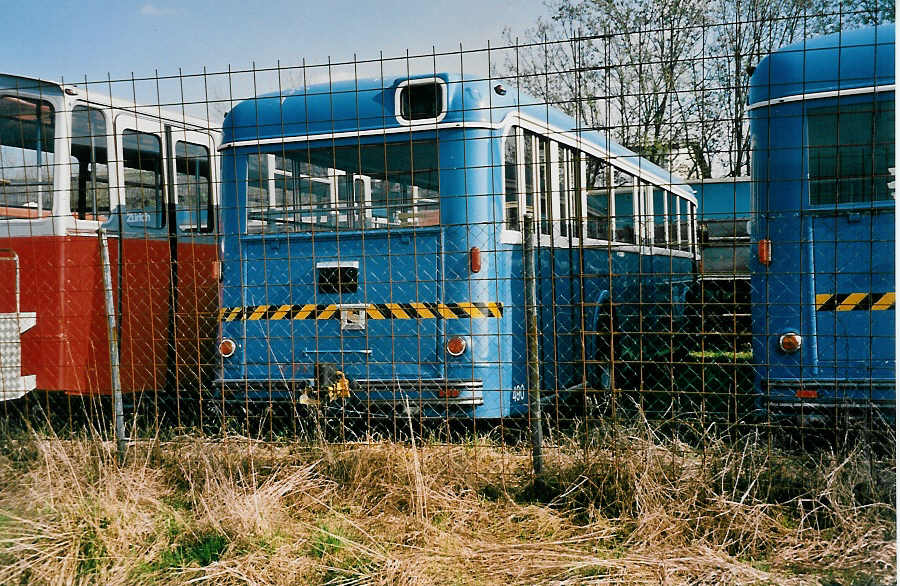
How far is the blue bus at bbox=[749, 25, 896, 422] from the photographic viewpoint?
216 inches

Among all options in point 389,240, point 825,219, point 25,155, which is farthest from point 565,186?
point 25,155


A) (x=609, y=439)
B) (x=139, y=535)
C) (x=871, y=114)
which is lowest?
(x=139, y=535)

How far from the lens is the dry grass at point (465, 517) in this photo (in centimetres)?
425

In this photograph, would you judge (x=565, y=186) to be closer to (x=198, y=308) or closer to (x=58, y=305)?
(x=198, y=308)

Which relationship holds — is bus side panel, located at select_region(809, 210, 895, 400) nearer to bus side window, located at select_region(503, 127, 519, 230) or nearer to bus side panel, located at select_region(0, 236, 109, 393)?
bus side window, located at select_region(503, 127, 519, 230)

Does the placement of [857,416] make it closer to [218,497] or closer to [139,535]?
[218,497]

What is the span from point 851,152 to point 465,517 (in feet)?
11.2

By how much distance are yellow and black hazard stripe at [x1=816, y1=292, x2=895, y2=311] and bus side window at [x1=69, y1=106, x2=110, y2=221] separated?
5.75 m

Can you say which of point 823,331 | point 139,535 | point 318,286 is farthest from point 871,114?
point 139,535

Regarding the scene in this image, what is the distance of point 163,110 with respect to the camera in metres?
8.50

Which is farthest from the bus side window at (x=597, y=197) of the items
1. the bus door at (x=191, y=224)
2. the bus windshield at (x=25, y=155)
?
the bus windshield at (x=25, y=155)

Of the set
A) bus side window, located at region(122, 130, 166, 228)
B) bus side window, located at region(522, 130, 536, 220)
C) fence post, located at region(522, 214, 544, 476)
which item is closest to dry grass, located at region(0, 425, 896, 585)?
fence post, located at region(522, 214, 544, 476)

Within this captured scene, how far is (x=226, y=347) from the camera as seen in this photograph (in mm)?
6859

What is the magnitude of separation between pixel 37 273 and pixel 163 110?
2.16 m
